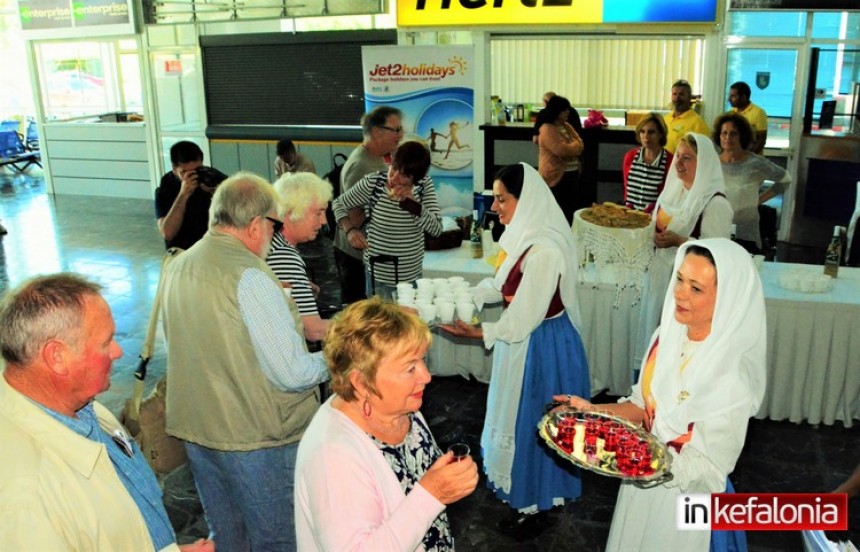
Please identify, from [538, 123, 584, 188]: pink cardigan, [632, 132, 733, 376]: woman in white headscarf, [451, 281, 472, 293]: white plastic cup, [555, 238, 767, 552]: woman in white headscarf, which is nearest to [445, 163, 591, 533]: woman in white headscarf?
[451, 281, 472, 293]: white plastic cup

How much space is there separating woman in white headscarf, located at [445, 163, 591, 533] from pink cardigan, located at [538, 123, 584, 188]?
2666 millimetres

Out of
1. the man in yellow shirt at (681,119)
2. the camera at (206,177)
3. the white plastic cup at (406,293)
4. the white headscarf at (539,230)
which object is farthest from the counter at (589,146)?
the white headscarf at (539,230)

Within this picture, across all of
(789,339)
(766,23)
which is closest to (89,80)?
(766,23)

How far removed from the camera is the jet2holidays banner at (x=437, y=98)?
307 inches

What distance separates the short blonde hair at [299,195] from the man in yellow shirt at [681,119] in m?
5.12

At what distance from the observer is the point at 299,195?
10.5ft

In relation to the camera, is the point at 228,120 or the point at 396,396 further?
the point at 228,120

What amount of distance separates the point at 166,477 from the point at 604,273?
293cm

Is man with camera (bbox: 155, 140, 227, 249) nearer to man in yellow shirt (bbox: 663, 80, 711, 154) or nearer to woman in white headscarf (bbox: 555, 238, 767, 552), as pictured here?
woman in white headscarf (bbox: 555, 238, 767, 552)

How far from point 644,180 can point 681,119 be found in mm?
2378

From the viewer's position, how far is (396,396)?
6.08 ft

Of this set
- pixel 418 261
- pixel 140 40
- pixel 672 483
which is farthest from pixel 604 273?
pixel 140 40

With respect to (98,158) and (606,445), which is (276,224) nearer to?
(606,445)

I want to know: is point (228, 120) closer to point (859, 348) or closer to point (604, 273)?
point (604, 273)
